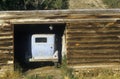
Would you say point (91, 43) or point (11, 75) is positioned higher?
point (91, 43)

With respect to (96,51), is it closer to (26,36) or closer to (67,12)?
(67,12)

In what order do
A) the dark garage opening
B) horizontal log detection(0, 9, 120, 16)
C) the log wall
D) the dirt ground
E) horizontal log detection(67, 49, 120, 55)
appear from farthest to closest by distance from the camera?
the dark garage opening → the dirt ground → horizontal log detection(67, 49, 120, 55) → the log wall → horizontal log detection(0, 9, 120, 16)

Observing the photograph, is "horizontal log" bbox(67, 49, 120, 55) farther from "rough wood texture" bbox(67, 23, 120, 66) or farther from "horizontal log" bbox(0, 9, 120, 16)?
"horizontal log" bbox(0, 9, 120, 16)

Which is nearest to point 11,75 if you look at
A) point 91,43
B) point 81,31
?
point 81,31

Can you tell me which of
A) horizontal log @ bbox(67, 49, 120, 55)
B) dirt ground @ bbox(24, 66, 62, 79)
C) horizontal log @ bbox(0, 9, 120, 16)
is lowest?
dirt ground @ bbox(24, 66, 62, 79)

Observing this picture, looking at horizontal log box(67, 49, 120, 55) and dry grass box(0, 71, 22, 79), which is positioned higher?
horizontal log box(67, 49, 120, 55)

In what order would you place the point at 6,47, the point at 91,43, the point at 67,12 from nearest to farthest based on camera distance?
the point at 67,12
the point at 6,47
the point at 91,43

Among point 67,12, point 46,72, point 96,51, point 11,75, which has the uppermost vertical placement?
point 67,12

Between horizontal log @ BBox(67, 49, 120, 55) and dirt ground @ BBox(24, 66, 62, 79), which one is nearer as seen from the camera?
horizontal log @ BBox(67, 49, 120, 55)

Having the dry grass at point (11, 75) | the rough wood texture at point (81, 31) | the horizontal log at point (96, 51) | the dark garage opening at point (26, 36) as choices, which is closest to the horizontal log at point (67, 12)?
the rough wood texture at point (81, 31)

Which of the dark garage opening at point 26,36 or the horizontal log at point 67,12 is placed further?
the dark garage opening at point 26,36

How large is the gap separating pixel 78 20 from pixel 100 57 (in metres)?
1.70

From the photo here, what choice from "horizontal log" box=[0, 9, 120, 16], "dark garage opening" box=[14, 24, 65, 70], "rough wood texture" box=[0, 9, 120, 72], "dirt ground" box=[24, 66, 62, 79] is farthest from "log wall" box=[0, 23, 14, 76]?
"dark garage opening" box=[14, 24, 65, 70]

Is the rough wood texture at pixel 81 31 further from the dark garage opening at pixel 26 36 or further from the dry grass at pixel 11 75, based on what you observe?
the dark garage opening at pixel 26 36
